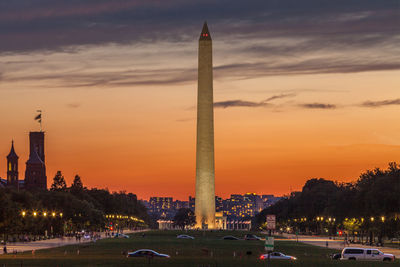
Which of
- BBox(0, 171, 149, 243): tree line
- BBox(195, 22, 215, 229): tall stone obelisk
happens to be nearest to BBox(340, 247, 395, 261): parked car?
BBox(0, 171, 149, 243): tree line

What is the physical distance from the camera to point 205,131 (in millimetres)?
169000

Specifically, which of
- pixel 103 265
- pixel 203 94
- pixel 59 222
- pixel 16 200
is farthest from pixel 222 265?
pixel 203 94

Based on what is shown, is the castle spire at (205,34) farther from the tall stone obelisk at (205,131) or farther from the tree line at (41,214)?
the tree line at (41,214)

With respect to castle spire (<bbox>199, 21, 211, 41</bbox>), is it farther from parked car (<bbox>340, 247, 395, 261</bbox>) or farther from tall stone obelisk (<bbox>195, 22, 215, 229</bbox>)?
parked car (<bbox>340, 247, 395, 261</bbox>)

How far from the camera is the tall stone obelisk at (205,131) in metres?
167

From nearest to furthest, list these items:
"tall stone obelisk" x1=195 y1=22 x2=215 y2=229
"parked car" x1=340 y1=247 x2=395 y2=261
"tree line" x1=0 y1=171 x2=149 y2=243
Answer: "parked car" x1=340 y1=247 x2=395 y2=261, "tree line" x1=0 y1=171 x2=149 y2=243, "tall stone obelisk" x1=195 y1=22 x2=215 y2=229

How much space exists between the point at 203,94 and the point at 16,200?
167 feet

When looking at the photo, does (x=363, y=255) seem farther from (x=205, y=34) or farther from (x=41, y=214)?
(x=205, y=34)

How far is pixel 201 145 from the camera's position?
558 feet

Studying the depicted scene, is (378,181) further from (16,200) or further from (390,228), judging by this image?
(16,200)

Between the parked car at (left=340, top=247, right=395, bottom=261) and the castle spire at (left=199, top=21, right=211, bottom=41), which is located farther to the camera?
the castle spire at (left=199, top=21, right=211, bottom=41)

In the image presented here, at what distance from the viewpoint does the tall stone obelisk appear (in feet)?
547

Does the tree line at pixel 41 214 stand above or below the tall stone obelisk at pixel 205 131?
below

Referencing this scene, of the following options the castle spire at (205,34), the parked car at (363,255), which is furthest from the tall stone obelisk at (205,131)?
the parked car at (363,255)
